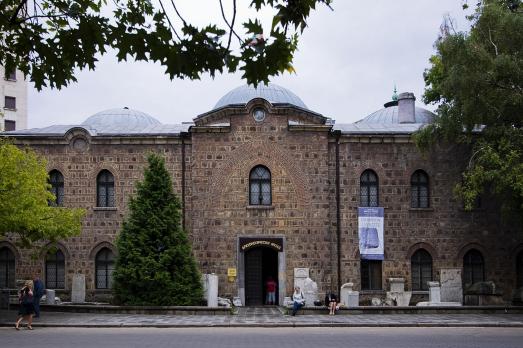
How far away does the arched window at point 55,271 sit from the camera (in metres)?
31.2

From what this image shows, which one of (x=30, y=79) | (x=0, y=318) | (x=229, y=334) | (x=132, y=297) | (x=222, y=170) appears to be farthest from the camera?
(x=222, y=170)

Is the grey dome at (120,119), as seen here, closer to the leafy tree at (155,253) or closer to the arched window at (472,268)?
the leafy tree at (155,253)

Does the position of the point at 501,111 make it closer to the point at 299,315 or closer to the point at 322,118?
the point at 322,118

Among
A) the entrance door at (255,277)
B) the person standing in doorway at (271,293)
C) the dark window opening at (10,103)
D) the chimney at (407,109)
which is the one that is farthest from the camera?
the dark window opening at (10,103)

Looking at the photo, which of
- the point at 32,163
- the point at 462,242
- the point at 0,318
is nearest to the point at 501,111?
the point at 462,242

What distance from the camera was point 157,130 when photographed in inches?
1288

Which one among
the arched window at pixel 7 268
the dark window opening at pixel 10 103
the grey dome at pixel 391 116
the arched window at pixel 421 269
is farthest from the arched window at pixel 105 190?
the dark window opening at pixel 10 103

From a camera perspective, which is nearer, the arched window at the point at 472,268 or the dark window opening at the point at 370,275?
the dark window opening at the point at 370,275

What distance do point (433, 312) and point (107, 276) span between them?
1318cm

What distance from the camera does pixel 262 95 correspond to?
3562 centimetres

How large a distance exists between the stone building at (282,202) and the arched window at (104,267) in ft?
0.17

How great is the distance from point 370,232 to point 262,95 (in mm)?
8823

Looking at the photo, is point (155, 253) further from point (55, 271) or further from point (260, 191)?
point (55, 271)

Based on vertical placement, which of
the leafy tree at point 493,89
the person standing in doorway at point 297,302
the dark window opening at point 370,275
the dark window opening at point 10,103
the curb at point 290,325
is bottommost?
the curb at point 290,325
